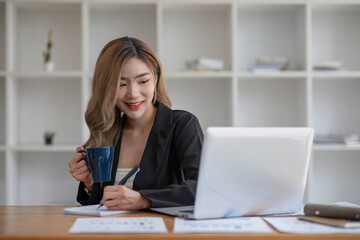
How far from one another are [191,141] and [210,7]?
5.89 ft

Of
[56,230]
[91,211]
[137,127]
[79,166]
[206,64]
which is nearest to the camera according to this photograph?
[56,230]

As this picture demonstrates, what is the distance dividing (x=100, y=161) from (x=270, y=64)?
2235mm

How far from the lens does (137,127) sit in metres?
2.11

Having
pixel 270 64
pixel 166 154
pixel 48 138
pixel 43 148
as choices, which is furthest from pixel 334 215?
pixel 48 138

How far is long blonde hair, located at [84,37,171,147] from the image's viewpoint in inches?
72.2

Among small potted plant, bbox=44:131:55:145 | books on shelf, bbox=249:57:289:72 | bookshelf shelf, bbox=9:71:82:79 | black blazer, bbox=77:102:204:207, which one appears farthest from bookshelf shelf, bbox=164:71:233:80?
black blazer, bbox=77:102:204:207

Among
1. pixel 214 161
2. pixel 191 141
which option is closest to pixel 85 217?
pixel 214 161

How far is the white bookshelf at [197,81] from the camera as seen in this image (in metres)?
3.61

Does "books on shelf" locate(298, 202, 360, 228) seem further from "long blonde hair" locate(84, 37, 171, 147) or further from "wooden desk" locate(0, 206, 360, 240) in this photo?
"long blonde hair" locate(84, 37, 171, 147)

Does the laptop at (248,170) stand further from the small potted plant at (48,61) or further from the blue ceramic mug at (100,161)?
the small potted plant at (48,61)

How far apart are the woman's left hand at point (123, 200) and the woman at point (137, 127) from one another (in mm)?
261

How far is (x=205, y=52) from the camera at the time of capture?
3652 mm

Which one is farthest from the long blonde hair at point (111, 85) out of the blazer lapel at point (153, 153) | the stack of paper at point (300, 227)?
the stack of paper at point (300, 227)

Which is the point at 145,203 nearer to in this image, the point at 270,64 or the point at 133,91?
the point at 133,91
